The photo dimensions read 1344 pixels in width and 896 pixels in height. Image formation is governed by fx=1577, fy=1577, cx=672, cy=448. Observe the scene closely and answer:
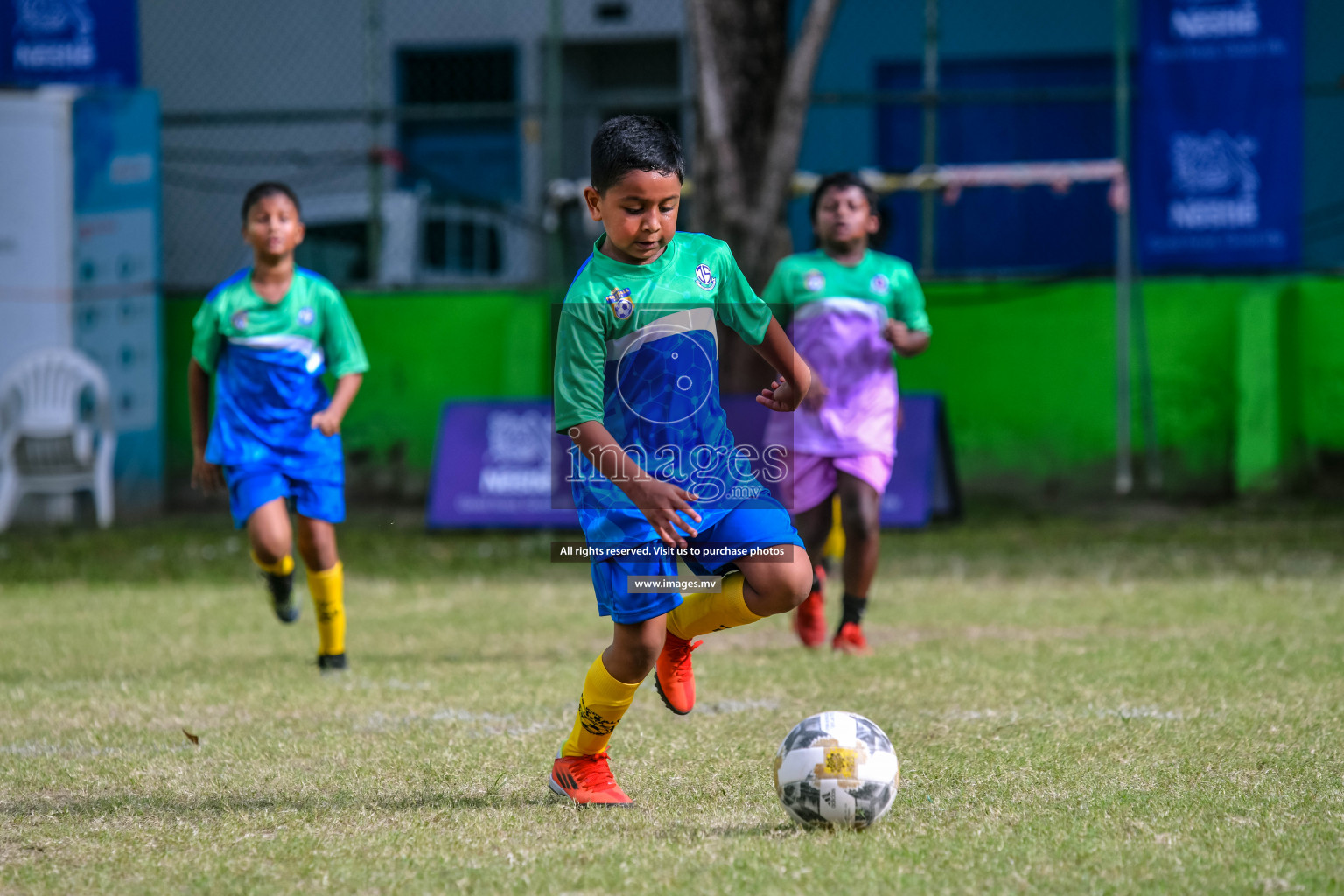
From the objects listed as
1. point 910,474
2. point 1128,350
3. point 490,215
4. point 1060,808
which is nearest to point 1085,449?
point 1128,350

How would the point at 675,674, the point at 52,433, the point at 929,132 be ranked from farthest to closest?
the point at 929,132 < the point at 52,433 < the point at 675,674

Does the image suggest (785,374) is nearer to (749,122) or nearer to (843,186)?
(843,186)

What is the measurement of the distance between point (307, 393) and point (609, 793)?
2.91m

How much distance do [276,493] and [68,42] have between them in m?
7.83

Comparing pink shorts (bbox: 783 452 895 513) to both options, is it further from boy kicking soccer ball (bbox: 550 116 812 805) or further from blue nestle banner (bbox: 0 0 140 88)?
blue nestle banner (bbox: 0 0 140 88)

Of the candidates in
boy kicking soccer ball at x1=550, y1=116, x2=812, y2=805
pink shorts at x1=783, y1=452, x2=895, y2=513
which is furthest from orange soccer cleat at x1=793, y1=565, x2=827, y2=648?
boy kicking soccer ball at x1=550, y1=116, x2=812, y2=805

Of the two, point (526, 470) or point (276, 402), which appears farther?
point (526, 470)

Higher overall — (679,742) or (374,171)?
(374,171)

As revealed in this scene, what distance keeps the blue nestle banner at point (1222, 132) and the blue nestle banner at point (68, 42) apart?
25.7 feet

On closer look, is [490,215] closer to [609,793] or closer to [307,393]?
[307,393]

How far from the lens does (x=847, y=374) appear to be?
6.58 metres

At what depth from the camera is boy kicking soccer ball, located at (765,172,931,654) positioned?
634 cm

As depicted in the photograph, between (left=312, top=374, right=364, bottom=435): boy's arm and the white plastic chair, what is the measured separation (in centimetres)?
653

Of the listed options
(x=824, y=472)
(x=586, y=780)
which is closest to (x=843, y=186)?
(x=824, y=472)
